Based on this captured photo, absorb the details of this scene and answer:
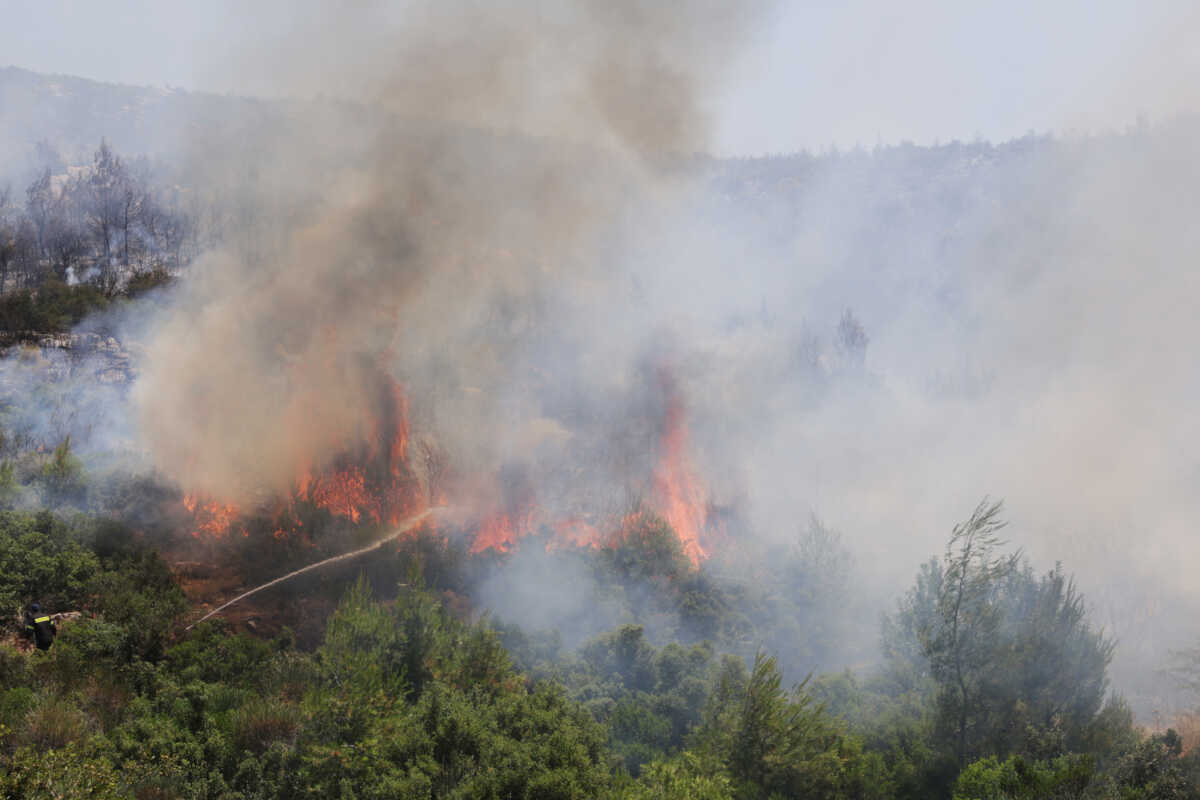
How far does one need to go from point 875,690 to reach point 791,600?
819 cm

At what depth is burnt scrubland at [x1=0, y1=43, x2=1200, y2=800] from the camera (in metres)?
25.7

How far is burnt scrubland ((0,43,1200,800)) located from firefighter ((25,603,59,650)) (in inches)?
34.2

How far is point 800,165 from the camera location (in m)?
121

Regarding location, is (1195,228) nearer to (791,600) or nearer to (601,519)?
(791,600)

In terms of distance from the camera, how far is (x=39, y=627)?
28203 mm

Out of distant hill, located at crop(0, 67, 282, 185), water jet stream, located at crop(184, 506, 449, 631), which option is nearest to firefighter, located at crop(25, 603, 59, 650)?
water jet stream, located at crop(184, 506, 449, 631)

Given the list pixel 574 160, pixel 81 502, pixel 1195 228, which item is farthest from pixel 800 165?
pixel 81 502

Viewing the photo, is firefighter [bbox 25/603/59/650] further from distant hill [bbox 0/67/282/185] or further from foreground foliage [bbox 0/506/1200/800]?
distant hill [bbox 0/67/282/185]

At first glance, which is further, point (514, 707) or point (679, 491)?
point (679, 491)

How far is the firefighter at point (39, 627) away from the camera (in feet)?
92.8

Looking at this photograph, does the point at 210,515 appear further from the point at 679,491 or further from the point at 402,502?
the point at 679,491

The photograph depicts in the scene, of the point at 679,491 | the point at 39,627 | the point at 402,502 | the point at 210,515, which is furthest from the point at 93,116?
the point at 679,491

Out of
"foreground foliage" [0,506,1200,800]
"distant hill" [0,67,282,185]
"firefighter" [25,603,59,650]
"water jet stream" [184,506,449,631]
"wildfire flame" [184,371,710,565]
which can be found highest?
"distant hill" [0,67,282,185]

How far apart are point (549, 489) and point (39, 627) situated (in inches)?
1008
